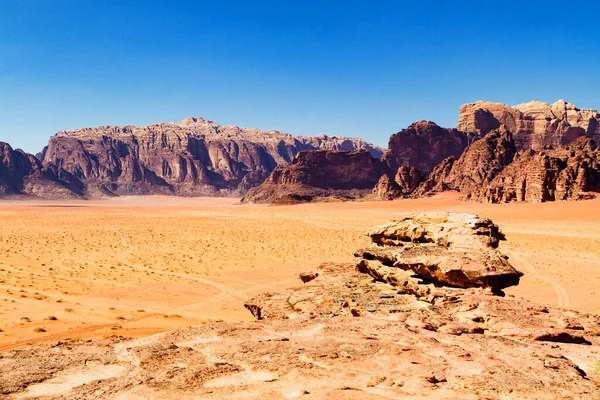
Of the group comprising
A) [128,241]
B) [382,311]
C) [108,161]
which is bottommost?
[128,241]

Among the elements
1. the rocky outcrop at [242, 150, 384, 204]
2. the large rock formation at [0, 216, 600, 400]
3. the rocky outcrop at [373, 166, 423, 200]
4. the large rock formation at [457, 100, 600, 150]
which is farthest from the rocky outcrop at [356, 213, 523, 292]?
the large rock formation at [457, 100, 600, 150]

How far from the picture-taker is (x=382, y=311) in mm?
7641

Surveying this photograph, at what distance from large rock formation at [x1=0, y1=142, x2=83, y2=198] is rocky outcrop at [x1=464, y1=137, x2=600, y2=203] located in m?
137

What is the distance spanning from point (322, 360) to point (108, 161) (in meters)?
199

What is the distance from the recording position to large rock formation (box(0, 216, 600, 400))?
13.2 ft

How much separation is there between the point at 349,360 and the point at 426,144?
423ft

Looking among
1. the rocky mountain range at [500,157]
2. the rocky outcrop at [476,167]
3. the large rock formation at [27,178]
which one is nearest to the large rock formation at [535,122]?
the rocky mountain range at [500,157]

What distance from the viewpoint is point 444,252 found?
29.4 feet

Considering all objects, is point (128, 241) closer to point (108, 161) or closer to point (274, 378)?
point (274, 378)

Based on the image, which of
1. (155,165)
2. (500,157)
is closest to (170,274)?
(500,157)

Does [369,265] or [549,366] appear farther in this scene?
[369,265]

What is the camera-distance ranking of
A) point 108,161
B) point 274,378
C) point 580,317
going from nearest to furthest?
point 274,378
point 580,317
point 108,161


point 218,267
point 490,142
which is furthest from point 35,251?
point 490,142

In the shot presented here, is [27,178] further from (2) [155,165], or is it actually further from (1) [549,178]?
(1) [549,178]
